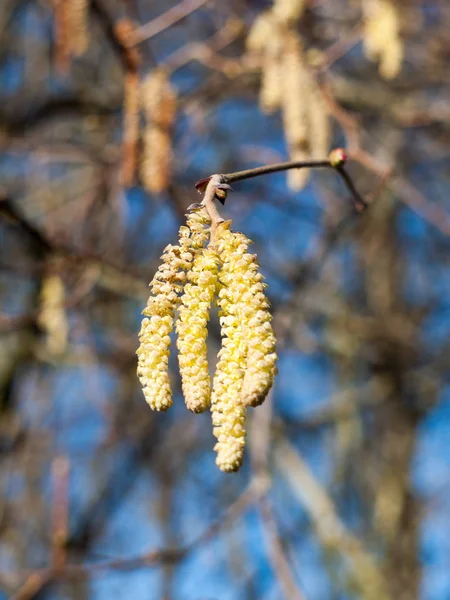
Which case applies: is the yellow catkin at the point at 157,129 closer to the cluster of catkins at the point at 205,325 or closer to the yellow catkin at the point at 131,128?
the yellow catkin at the point at 131,128

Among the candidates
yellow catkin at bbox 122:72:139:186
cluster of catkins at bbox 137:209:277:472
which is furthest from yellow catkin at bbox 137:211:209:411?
yellow catkin at bbox 122:72:139:186

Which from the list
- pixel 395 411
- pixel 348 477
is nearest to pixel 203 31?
pixel 395 411

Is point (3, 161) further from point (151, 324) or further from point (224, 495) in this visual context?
point (151, 324)

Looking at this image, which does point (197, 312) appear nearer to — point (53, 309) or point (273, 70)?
point (273, 70)

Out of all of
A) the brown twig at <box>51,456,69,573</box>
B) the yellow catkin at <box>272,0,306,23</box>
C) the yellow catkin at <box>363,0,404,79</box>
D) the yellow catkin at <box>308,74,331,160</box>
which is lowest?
the brown twig at <box>51,456,69,573</box>

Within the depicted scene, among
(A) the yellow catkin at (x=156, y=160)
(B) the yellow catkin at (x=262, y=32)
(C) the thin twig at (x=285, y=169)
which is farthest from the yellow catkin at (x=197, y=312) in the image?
(B) the yellow catkin at (x=262, y=32)

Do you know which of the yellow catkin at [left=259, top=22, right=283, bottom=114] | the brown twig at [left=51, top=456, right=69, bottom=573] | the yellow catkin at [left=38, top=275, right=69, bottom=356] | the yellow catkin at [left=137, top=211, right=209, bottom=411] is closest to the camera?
the yellow catkin at [left=137, top=211, right=209, bottom=411]

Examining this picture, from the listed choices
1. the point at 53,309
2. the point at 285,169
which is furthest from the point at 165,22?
the point at 285,169

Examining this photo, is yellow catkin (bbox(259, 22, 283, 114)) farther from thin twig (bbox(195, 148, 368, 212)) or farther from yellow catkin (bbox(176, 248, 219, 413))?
yellow catkin (bbox(176, 248, 219, 413))
